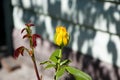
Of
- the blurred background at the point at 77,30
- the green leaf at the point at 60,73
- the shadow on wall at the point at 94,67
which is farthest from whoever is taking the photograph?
the shadow on wall at the point at 94,67

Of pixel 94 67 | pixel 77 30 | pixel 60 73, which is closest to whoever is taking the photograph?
pixel 60 73

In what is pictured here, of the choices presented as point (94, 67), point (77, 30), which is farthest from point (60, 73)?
point (77, 30)

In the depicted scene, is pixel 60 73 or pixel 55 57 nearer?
pixel 60 73

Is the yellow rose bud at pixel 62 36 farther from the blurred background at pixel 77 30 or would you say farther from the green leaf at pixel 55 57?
the blurred background at pixel 77 30

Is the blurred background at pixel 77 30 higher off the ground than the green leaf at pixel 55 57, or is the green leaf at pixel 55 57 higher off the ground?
the green leaf at pixel 55 57

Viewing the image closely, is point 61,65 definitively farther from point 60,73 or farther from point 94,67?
point 94,67

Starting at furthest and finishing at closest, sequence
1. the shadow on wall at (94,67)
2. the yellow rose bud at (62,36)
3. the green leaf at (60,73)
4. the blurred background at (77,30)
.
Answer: the shadow on wall at (94,67) → the blurred background at (77,30) → the yellow rose bud at (62,36) → the green leaf at (60,73)

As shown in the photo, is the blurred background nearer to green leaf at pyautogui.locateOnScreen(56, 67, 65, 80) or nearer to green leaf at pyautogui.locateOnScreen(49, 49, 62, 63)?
green leaf at pyautogui.locateOnScreen(49, 49, 62, 63)

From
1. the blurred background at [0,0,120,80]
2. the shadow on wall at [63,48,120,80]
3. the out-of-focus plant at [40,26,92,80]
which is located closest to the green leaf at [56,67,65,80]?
the out-of-focus plant at [40,26,92,80]

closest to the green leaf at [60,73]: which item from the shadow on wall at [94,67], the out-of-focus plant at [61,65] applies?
the out-of-focus plant at [61,65]
